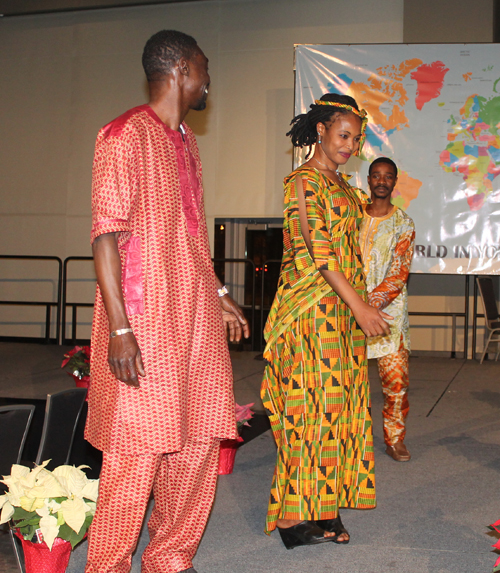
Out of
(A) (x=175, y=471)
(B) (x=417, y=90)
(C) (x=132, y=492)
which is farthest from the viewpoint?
(B) (x=417, y=90)

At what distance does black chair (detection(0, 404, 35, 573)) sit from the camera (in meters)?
1.79

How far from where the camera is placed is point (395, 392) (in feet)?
10.9

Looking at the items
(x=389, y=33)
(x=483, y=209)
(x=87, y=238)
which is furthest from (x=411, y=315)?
(x=87, y=238)

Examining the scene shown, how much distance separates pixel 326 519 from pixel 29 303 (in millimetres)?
6541

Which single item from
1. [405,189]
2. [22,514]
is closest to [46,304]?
[405,189]

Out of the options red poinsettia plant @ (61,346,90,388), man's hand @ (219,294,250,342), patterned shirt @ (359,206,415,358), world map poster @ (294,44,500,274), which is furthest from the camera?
world map poster @ (294,44,500,274)

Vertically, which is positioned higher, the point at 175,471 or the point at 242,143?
the point at 242,143

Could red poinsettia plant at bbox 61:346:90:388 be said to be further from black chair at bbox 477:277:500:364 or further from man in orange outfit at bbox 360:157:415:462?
black chair at bbox 477:277:500:364

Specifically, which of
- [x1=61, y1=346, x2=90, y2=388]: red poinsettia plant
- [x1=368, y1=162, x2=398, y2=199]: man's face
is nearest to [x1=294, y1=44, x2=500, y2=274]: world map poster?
[x1=368, y1=162, x2=398, y2=199]: man's face

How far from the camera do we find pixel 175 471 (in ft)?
5.67

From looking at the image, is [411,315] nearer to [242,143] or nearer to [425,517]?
[242,143]

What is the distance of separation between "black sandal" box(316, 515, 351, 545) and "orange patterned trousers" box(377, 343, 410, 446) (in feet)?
3.78

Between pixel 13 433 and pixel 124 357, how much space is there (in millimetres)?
611

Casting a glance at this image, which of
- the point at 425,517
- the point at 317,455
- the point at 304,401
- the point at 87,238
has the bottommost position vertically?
the point at 425,517
